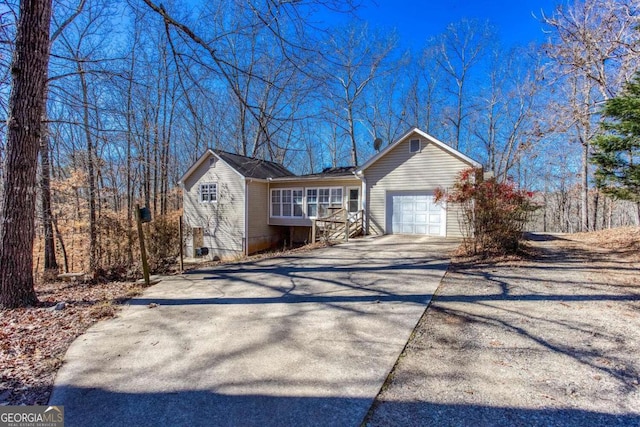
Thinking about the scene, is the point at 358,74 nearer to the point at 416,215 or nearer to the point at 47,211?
the point at 416,215

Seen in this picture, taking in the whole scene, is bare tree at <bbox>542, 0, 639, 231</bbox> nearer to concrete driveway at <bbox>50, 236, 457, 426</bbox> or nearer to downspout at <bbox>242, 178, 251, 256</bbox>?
concrete driveway at <bbox>50, 236, 457, 426</bbox>

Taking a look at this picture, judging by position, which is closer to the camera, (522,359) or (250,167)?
(522,359)

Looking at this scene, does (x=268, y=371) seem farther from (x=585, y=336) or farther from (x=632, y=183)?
(x=632, y=183)

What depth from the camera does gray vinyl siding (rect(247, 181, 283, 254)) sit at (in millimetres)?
15938

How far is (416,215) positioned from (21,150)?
Result: 1187cm

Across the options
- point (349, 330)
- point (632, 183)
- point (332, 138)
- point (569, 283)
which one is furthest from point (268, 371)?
point (332, 138)

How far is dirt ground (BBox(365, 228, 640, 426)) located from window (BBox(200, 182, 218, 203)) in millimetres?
14042

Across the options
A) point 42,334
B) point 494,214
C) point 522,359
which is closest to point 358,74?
point 494,214

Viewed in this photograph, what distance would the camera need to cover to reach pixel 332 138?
91.7 ft

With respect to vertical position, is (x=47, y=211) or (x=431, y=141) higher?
(x=431, y=141)

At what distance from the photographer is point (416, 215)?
42.3 feet

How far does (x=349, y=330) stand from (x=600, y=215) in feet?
123

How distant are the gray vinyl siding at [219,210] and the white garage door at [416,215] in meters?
7.54

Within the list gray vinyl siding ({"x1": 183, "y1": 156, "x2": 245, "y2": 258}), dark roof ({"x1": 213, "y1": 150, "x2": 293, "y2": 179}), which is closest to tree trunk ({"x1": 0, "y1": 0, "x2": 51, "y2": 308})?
dark roof ({"x1": 213, "y1": 150, "x2": 293, "y2": 179})
